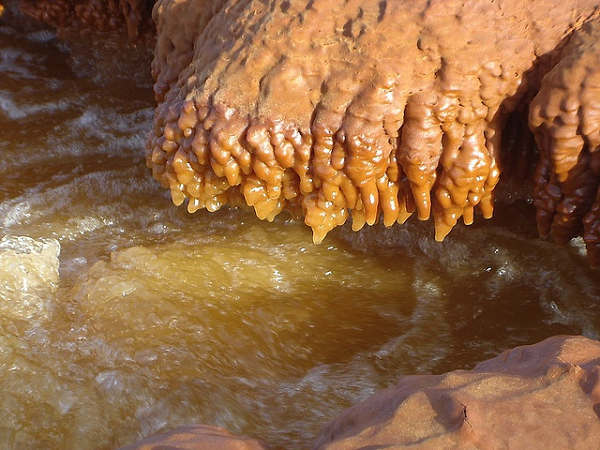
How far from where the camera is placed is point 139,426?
211cm

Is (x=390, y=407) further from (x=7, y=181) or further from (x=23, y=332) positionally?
(x=7, y=181)

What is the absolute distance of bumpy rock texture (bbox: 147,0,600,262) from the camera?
6.74 feet

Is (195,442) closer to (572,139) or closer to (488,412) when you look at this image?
(488,412)

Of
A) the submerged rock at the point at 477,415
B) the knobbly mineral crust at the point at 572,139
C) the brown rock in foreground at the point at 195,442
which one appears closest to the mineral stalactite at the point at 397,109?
the knobbly mineral crust at the point at 572,139

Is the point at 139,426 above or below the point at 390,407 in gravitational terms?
below

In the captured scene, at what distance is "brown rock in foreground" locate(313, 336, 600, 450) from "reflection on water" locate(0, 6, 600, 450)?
0.67m

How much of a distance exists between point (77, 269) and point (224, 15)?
116 centimetres

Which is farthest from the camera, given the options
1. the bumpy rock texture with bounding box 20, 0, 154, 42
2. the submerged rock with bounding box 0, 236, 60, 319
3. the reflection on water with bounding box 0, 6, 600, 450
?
the bumpy rock texture with bounding box 20, 0, 154, 42

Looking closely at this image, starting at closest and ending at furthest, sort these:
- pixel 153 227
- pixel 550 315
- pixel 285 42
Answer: pixel 285 42 < pixel 550 315 < pixel 153 227

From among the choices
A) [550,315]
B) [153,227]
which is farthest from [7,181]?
[550,315]

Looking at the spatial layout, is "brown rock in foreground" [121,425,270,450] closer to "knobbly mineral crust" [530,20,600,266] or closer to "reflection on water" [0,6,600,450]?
"reflection on water" [0,6,600,450]

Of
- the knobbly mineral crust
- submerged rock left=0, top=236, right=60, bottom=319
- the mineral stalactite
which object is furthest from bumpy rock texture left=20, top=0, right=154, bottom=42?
the knobbly mineral crust

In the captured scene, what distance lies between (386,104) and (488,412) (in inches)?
39.3

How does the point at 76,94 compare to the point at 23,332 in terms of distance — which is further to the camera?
the point at 76,94
